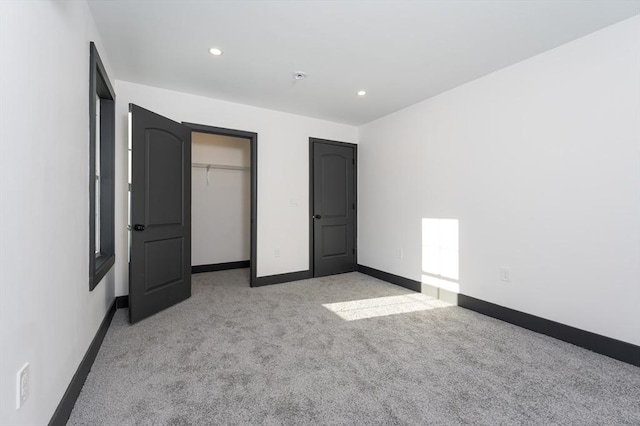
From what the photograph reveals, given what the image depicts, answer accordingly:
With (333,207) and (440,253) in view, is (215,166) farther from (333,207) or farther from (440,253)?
(440,253)

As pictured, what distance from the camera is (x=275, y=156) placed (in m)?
4.19

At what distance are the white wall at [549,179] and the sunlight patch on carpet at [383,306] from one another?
0.38m

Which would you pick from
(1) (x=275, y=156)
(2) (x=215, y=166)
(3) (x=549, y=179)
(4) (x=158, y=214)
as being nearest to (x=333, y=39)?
(1) (x=275, y=156)

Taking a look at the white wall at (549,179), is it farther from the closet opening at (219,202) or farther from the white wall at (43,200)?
the white wall at (43,200)

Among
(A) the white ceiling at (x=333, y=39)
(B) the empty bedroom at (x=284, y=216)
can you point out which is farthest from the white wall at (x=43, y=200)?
(A) the white ceiling at (x=333, y=39)

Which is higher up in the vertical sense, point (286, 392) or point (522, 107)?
point (522, 107)

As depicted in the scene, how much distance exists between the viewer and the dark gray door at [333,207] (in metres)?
4.53

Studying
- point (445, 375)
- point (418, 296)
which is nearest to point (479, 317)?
point (418, 296)

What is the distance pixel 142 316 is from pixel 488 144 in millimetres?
3794

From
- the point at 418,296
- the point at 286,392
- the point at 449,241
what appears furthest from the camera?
the point at 418,296

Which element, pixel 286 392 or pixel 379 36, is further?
pixel 379 36

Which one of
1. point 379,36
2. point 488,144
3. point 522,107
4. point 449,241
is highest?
point 379,36

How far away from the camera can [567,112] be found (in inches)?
94.9

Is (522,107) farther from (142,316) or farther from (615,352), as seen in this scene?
(142,316)
